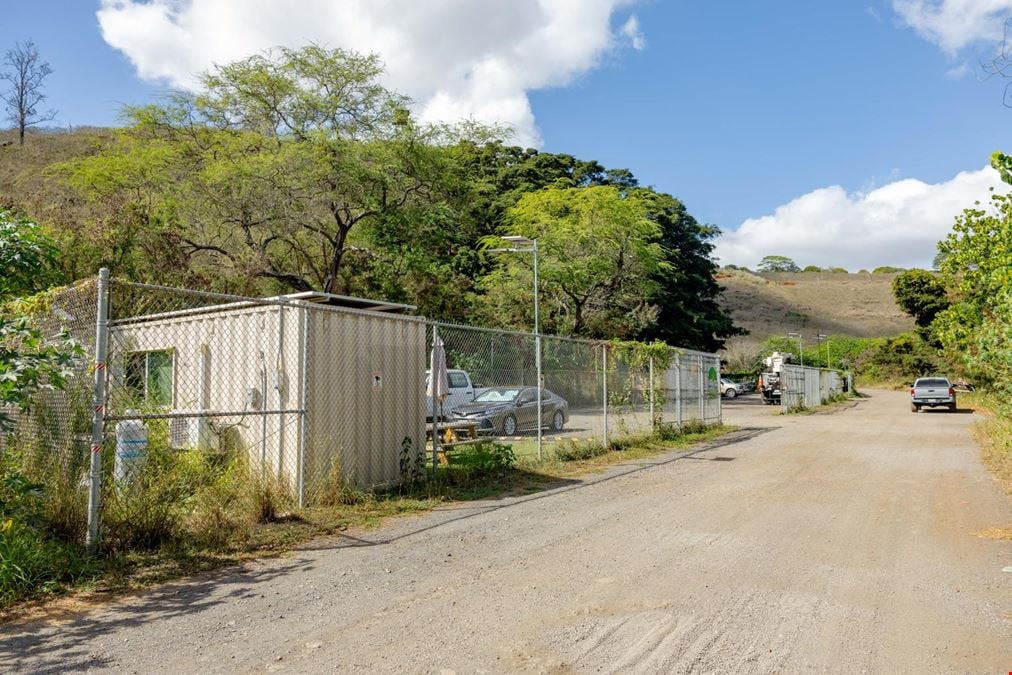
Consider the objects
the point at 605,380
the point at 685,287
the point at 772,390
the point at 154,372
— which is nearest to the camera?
the point at 154,372

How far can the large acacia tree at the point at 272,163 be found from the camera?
25.6m

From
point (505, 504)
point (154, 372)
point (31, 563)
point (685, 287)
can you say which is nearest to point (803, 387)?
point (685, 287)

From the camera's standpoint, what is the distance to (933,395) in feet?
103

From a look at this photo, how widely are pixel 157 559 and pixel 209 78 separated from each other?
79.2 ft

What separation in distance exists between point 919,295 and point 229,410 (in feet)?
162

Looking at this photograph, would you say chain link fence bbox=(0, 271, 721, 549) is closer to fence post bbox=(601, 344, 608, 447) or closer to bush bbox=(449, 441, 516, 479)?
bush bbox=(449, 441, 516, 479)

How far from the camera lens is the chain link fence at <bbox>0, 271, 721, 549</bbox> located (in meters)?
6.45

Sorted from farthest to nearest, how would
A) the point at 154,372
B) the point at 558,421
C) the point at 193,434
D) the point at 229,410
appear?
the point at 558,421 → the point at 154,372 → the point at 229,410 → the point at 193,434

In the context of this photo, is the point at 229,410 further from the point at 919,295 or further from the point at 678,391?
the point at 919,295

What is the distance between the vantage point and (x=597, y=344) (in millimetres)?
14836

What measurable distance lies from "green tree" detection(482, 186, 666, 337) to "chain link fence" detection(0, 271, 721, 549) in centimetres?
2006

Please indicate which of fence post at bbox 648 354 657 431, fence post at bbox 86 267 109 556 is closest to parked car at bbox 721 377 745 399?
fence post at bbox 648 354 657 431

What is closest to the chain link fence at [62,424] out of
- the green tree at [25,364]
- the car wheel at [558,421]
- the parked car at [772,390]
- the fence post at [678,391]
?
the green tree at [25,364]

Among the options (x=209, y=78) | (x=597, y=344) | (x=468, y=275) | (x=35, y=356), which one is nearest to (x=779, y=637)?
(x=35, y=356)
